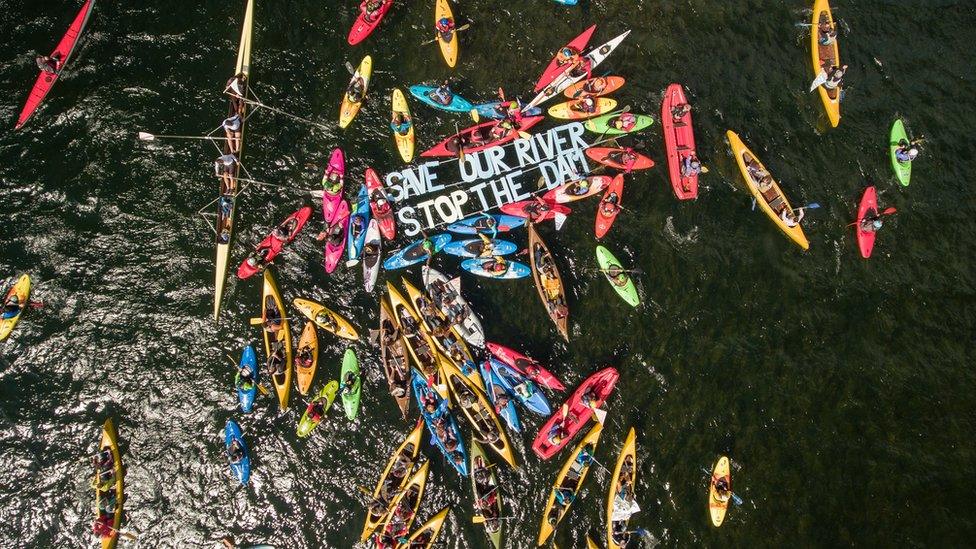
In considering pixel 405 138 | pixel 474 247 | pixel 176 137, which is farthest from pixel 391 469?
pixel 176 137

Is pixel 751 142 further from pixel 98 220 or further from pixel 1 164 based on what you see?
pixel 1 164

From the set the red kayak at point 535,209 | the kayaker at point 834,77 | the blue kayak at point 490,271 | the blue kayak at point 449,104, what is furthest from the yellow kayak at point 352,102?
the kayaker at point 834,77

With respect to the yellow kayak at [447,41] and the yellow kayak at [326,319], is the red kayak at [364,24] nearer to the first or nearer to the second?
the yellow kayak at [447,41]

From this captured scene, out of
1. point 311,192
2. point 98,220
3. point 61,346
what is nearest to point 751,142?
point 311,192

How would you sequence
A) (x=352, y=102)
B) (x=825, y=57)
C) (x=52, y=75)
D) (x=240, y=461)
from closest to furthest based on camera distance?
(x=240, y=461) → (x=52, y=75) → (x=352, y=102) → (x=825, y=57)

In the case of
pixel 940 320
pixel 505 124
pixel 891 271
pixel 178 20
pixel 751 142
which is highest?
pixel 178 20

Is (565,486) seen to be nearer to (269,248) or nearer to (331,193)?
(331,193)

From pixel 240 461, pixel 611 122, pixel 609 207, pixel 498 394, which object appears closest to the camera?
pixel 240 461
